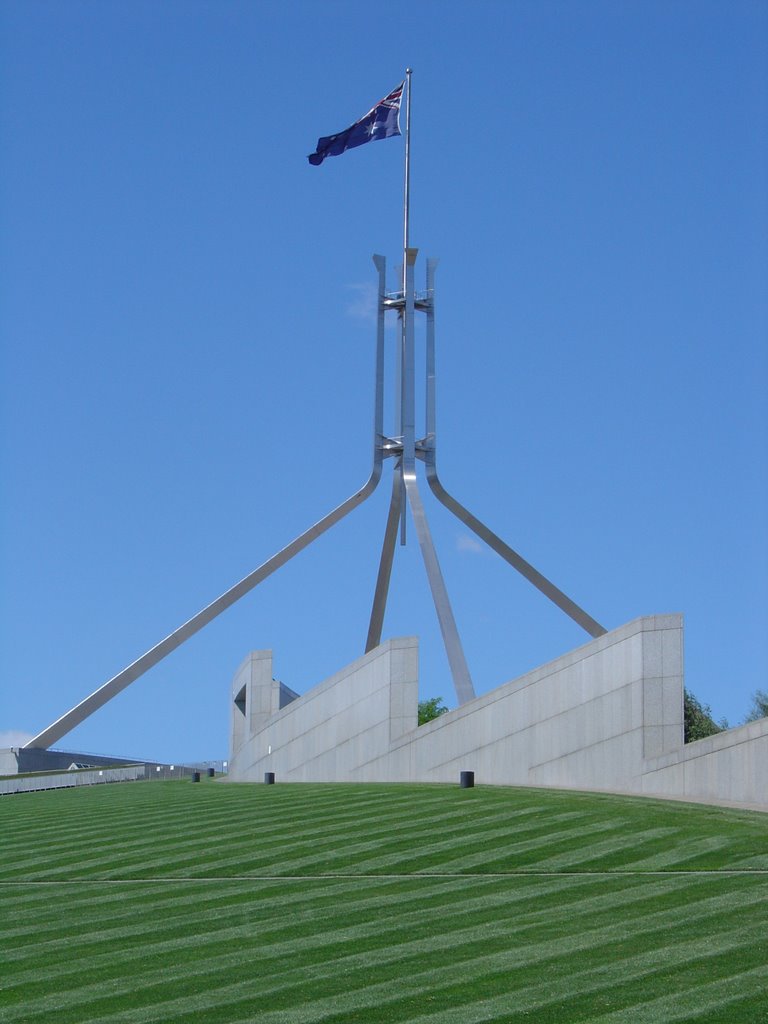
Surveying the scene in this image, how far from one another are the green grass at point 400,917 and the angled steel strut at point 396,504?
25.7 m

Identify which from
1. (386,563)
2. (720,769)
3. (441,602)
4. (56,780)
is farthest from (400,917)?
(386,563)

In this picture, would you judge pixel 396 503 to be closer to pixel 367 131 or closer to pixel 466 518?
pixel 466 518

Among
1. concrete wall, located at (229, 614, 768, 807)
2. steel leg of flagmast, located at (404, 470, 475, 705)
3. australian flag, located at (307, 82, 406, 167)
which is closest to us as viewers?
concrete wall, located at (229, 614, 768, 807)

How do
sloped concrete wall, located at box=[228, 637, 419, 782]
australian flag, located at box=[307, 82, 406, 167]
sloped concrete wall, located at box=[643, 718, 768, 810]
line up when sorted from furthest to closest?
1. australian flag, located at box=[307, 82, 406, 167]
2. sloped concrete wall, located at box=[228, 637, 419, 782]
3. sloped concrete wall, located at box=[643, 718, 768, 810]

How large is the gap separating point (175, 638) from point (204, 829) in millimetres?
27142

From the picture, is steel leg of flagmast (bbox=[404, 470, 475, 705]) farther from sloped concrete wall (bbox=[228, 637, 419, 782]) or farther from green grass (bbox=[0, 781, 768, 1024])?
green grass (bbox=[0, 781, 768, 1024])

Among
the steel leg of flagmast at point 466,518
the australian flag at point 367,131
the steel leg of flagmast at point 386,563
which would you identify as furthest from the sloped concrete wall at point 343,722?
the australian flag at point 367,131

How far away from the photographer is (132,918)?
14.1 meters

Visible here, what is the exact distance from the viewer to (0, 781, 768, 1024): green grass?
10.4 m

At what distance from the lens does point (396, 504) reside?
47.7 m

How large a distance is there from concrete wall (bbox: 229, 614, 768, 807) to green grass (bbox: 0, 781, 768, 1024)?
7.81 ft

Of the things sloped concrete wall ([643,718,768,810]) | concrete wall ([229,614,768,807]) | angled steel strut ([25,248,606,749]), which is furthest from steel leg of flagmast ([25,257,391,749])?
sloped concrete wall ([643,718,768,810])

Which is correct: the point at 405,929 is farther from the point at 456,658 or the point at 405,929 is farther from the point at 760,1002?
the point at 456,658

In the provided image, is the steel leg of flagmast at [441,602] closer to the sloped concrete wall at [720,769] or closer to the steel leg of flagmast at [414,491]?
the steel leg of flagmast at [414,491]
